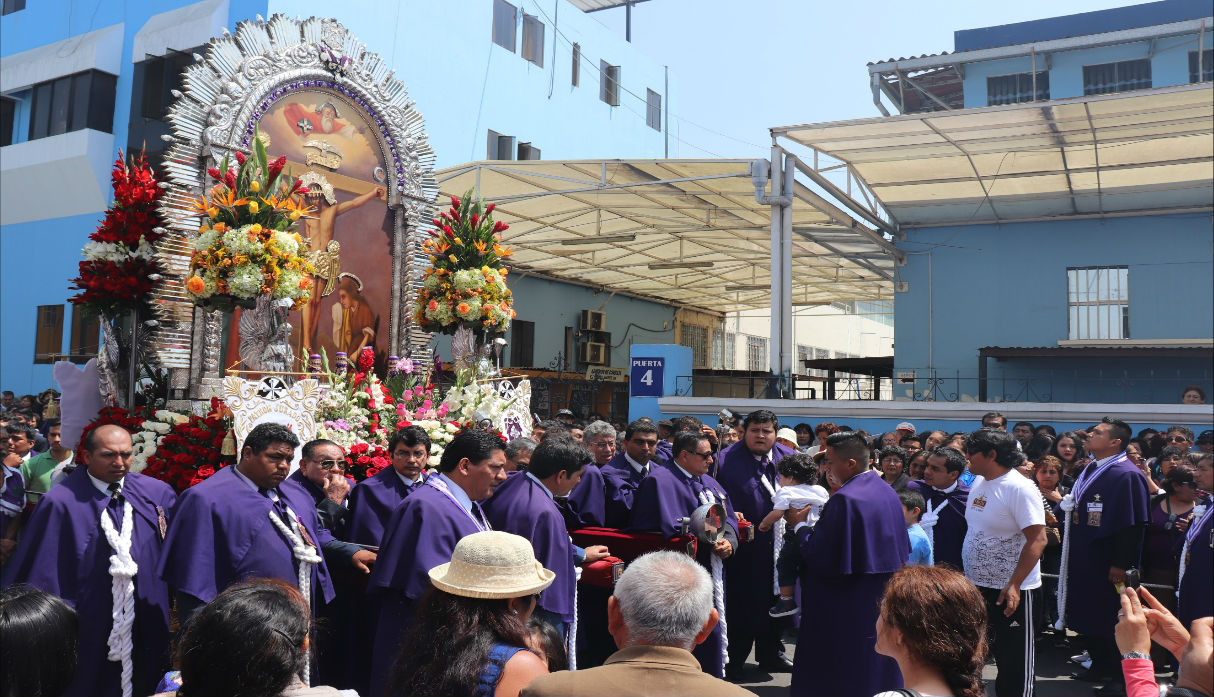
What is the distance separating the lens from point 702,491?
6227 millimetres

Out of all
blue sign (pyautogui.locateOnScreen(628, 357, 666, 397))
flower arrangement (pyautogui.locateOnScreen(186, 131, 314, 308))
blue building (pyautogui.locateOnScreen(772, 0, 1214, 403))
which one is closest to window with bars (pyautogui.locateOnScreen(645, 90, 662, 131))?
blue building (pyautogui.locateOnScreen(772, 0, 1214, 403))

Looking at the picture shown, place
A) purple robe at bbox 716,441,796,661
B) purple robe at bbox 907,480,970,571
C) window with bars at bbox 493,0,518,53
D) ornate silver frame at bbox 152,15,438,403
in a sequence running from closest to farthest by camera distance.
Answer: purple robe at bbox 907,480,970,571 < purple robe at bbox 716,441,796,661 < ornate silver frame at bbox 152,15,438,403 < window with bars at bbox 493,0,518,53

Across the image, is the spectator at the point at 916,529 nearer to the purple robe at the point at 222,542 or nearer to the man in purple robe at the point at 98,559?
the purple robe at the point at 222,542

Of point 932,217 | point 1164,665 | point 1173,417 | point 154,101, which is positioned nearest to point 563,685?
point 1164,665

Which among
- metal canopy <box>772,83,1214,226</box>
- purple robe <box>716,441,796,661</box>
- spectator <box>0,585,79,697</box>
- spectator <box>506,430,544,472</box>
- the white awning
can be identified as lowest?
purple robe <box>716,441,796,661</box>

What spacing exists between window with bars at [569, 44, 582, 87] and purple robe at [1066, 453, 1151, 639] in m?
19.6

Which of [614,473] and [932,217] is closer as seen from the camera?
[614,473]

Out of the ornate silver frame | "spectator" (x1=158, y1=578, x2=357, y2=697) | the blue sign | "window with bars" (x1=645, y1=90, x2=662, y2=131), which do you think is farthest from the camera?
"window with bars" (x1=645, y1=90, x2=662, y2=131)

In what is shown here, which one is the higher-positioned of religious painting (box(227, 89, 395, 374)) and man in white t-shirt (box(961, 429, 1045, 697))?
religious painting (box(227, 89, 395, 374))

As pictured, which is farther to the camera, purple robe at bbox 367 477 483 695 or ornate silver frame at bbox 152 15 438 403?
ornate silver frame at bbox 152 15 438 403

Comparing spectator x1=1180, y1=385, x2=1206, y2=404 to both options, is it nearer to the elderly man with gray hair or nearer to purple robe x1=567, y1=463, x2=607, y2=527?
purple robe x1=567, y1=463, x2=607, y2=527

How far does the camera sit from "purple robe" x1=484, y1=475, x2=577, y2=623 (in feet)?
14.8

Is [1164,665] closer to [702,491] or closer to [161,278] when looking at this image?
[702,491]

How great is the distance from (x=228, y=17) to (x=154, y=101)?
8.90ft
